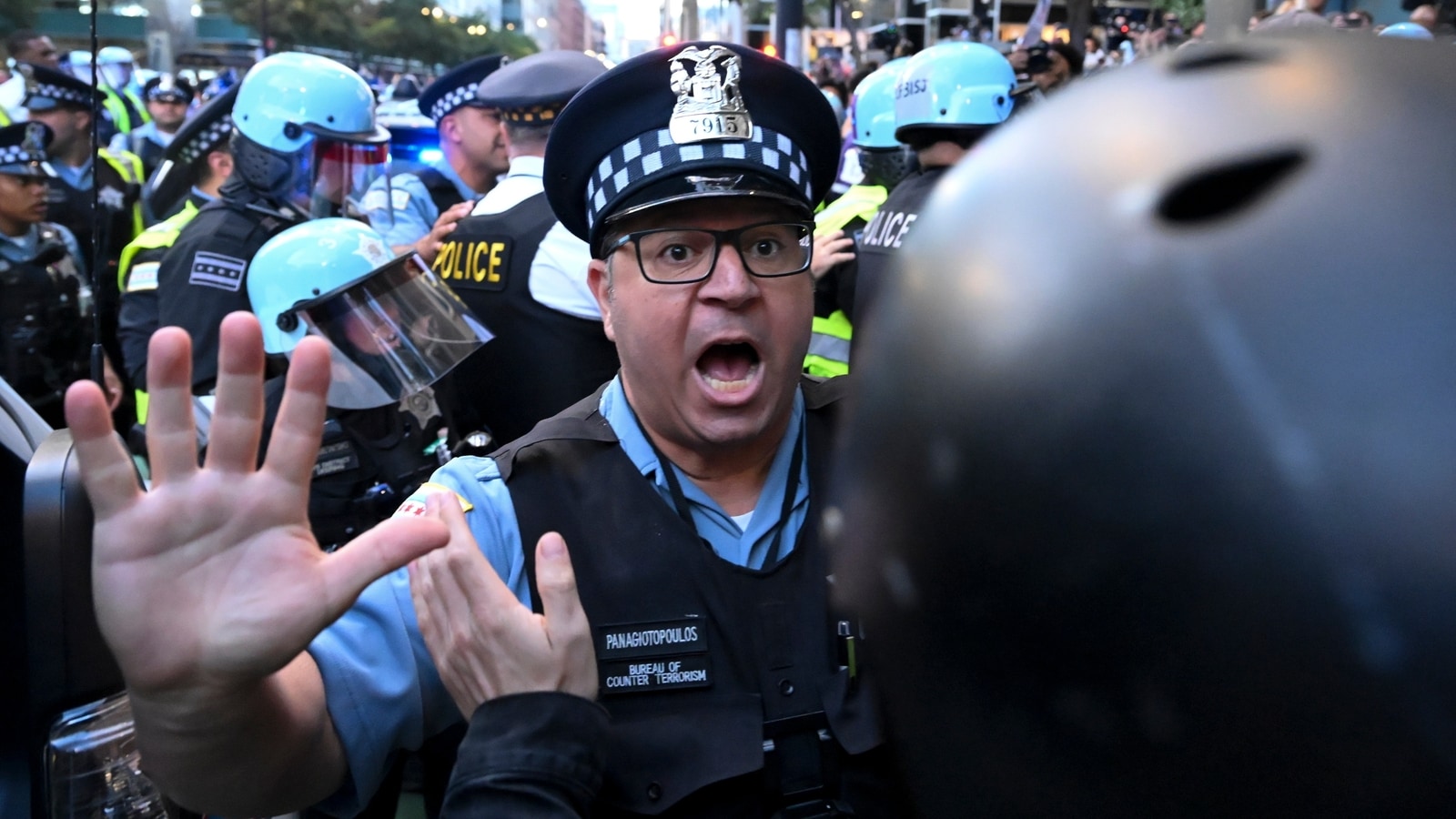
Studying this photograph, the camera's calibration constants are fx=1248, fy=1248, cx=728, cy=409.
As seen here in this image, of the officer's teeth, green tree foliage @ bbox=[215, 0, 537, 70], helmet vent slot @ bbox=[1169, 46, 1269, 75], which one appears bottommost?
green tree foliage @ bbox=[215, 0, 537, 70]

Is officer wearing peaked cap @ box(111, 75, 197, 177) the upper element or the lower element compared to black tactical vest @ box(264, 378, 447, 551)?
lower

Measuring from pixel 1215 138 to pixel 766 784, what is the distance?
0.96 m

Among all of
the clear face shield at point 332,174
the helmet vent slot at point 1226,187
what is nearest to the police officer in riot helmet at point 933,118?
the clear face shield at point 332,174

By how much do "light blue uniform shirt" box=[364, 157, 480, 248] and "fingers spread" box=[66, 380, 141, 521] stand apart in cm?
474

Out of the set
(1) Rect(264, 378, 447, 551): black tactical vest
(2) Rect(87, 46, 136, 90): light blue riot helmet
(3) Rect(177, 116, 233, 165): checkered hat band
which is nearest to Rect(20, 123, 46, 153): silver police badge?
(3) Rect(177, 116, 233, 165): checkered hat band

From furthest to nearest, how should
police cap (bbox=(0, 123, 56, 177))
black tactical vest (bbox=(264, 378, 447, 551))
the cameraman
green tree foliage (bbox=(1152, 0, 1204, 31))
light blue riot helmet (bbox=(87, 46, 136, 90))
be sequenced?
green tree foliage (bbox=(1152, 0, 1204, 31))
light blue riot helmet (bbox=(87, 46, 136, 90))
the cameraman
police cap (bbox=(0, 123, 56, 177))
black tactical vest (bbox=(264, 378, 447, 551))

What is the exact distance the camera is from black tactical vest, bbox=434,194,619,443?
362cm

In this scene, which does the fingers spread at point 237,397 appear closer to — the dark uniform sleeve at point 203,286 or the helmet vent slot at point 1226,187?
the helmet vent slot at point 1226,187

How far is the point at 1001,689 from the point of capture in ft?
3.20

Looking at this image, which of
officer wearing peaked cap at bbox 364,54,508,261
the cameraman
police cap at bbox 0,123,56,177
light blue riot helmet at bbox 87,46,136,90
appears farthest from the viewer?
light blue riot helmet at bbox 87,46,136,90

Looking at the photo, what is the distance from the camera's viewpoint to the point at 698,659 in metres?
1.60

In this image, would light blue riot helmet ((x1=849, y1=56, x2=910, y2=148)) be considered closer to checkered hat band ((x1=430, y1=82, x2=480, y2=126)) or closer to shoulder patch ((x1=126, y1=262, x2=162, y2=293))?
checkered hat band ((x1=430, y1=82, x2=480, y2=126))

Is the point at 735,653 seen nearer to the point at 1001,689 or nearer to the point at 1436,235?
the point at 1001,689

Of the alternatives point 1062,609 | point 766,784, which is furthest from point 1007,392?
point 766,784
